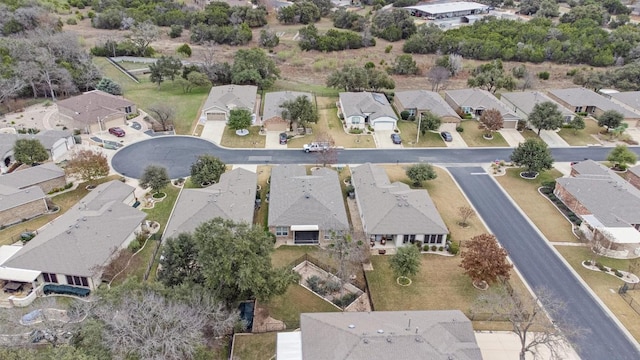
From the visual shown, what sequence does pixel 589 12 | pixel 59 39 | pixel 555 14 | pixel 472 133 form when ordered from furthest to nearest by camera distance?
pixel 555 14, pixel 589 12, pixel 59 39, pixel 472 133

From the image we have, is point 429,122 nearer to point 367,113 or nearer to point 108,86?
point 367,113

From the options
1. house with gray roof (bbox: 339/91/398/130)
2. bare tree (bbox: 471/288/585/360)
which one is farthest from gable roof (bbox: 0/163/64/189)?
bare tree (bbox: 471/288/585/360)

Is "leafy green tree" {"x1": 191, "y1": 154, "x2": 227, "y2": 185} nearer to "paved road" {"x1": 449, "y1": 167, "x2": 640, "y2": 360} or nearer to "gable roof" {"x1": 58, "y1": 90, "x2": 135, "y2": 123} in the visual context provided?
"gable roof" {"x1": 58, "y1": 90, "x2": 135, "y2": 123}

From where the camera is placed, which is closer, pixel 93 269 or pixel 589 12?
pixel 93 269

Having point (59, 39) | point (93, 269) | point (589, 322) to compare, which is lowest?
point (589, 322)

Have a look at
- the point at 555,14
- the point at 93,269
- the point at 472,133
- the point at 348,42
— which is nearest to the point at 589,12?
the point at 555,14

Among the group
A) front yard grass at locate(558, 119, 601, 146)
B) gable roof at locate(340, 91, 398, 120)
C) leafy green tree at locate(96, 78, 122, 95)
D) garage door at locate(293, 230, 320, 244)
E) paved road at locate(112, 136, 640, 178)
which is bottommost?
garage door at locate(293, 230, 320, 244)

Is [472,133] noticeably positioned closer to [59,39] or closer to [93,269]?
[93,269]

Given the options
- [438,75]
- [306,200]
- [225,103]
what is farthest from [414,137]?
[225,103]
